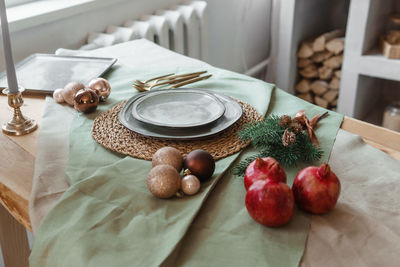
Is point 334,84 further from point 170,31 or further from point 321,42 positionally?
point 170,31

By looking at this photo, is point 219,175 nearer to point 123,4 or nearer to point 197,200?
point 197,200

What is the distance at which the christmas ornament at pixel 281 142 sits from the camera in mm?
667

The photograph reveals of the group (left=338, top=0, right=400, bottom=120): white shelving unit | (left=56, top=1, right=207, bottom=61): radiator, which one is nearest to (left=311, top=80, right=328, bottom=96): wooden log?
(left=338, top=0, right=400, bottom=120): white shelving unit

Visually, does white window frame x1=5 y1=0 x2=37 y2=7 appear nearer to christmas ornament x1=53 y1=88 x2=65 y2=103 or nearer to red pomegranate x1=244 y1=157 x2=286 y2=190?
christmas ornament x1=53 y1=88 x2=65 y2=103

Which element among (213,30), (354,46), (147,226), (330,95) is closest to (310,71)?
(330,95)

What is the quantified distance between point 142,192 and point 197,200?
8 centimetres

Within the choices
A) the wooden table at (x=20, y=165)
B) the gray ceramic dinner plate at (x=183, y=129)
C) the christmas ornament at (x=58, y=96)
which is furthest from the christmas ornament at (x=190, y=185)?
the christmas ornament at (x=58, y=96)

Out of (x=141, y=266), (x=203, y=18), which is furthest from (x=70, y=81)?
(x=203, y=18)

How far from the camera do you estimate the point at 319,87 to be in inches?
93.3

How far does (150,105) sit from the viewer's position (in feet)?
2.81

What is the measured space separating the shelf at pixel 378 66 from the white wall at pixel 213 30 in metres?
0.77

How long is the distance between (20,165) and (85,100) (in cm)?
20

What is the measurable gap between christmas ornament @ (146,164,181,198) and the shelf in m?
1.66

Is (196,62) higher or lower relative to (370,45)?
higher
